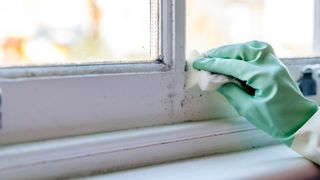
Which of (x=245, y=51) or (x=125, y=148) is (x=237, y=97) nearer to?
(x=245, y=51)

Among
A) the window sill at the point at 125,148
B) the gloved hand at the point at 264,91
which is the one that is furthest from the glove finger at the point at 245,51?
the window sill at the point at 125,148

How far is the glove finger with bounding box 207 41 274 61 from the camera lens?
2.23ft

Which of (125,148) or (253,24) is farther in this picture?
(253,24)

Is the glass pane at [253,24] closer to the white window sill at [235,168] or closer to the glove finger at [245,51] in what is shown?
the glove finger at [245,51]

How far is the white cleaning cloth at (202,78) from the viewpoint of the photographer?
0.68 meters

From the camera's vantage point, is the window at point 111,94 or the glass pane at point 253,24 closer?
the window at point 111,94

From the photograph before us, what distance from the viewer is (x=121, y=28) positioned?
69 cm

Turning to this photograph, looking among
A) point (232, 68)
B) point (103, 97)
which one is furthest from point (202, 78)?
point (103, 97)

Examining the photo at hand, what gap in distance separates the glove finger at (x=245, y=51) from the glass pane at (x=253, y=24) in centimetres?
6

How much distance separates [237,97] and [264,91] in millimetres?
45

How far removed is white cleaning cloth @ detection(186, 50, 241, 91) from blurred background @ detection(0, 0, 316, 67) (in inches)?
1.1

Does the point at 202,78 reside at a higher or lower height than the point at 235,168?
higher

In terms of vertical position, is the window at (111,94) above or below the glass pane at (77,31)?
below

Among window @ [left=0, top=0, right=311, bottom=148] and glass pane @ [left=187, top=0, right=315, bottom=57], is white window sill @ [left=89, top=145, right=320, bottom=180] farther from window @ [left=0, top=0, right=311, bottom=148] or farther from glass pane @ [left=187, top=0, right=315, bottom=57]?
glass pane @ [left=187, top=0, right=315, bottom=57]
